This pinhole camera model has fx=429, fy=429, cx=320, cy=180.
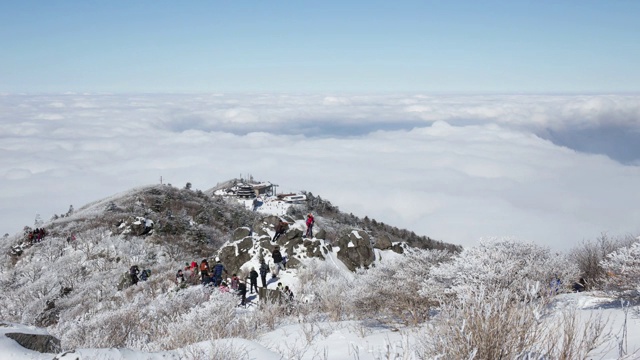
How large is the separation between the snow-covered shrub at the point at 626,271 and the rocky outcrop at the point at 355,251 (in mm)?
11413

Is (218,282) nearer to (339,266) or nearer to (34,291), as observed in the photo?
(339,266)

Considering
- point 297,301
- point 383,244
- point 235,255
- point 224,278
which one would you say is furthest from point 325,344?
point 383,244

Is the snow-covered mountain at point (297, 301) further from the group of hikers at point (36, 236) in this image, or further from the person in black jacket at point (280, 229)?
the person in black jacket at point (280, 229)

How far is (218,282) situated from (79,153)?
194 metres

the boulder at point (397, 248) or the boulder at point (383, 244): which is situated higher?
the boulder at point (383, 244)

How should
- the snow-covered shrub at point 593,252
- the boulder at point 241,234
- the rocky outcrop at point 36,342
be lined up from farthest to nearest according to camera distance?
the boulder at point 241,234
the snow-covered shrub at point 593,252
the rocky outcrop at point 36,342

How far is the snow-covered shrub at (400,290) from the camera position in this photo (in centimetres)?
847

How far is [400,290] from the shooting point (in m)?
8.97

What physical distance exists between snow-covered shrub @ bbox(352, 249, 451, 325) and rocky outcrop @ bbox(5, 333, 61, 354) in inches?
219

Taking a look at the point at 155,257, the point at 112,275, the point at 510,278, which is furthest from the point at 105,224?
the point at 510,278

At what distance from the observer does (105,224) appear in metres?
27.2

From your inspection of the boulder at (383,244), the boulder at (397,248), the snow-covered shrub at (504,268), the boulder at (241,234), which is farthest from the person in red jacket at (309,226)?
the snow-covered shrub at (504,268)

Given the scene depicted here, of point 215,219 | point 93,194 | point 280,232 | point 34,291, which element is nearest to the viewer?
point 34,291

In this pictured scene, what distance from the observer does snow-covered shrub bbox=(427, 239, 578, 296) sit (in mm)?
7715
